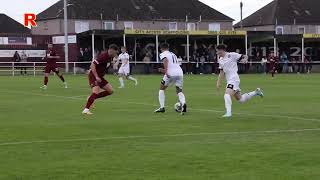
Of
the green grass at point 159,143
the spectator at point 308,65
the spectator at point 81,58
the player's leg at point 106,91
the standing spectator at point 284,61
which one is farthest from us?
the spectator at point 308,65

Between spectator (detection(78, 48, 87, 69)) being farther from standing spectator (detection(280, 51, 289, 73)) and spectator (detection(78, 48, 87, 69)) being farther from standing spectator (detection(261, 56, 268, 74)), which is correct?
standing spectator (detection(280, 51, 289, 73))

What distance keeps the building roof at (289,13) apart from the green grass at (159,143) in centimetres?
8385

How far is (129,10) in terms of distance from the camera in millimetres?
93188

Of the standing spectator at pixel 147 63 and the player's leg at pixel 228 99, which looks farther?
the standing spectator at pixel 147 63

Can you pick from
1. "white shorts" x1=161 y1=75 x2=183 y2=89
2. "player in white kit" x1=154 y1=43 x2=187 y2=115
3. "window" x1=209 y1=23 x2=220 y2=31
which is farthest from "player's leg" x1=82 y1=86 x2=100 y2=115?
"window" x1=209 y1=23 x2=220 y2=31

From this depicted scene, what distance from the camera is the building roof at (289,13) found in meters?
104

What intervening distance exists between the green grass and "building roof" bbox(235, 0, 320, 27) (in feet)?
275

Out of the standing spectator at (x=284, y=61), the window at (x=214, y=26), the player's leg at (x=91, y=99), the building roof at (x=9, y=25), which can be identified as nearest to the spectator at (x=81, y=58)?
the standing spectator at (x=284, y=61)

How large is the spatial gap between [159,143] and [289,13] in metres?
94.7

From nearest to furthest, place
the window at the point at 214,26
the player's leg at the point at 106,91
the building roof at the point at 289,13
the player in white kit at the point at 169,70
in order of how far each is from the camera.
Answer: the player in white kit at the point at 169,70
the player's leg at the point at 106,91
the window at the point at 214,26
the building roof at the point at 289,13

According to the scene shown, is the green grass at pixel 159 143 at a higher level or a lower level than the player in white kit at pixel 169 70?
lower

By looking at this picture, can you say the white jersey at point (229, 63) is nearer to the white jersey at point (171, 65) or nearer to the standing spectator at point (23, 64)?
the white jersey at point (171, 65)

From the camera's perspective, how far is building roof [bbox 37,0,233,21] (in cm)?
9106

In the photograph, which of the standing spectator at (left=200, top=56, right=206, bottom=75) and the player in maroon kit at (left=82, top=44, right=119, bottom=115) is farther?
the standing spectator at (left=200, top=56, right=206, bottom=75)
